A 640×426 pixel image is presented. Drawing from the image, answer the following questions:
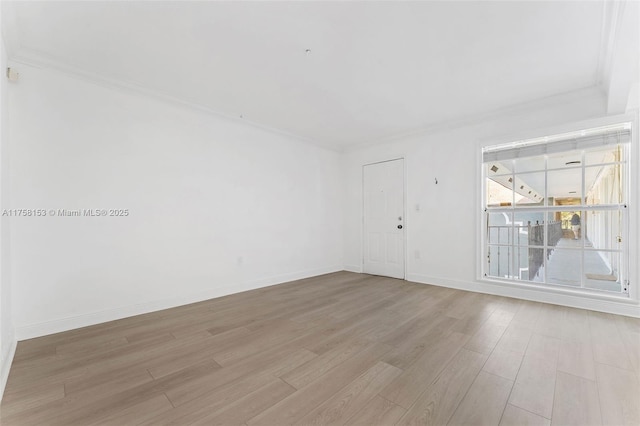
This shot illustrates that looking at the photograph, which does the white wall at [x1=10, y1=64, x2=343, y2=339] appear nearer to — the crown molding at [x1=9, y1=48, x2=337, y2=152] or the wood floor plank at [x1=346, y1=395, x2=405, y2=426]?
the crown molding at [x1=9, y1=48, x2=337, y2=152]

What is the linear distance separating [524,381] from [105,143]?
4390 millimetres

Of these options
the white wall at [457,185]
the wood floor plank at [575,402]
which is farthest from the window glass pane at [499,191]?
the wood floor plank at [575,402]

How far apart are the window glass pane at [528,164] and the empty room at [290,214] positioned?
0.03 metres

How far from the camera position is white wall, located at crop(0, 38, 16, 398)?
1.92 metres

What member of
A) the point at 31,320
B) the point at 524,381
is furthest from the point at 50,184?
the point at 524,381

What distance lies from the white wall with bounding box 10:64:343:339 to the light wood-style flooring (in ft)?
1.35

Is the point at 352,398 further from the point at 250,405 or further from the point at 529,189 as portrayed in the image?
the point at 529,189

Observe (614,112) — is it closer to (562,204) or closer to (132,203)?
(562,204)

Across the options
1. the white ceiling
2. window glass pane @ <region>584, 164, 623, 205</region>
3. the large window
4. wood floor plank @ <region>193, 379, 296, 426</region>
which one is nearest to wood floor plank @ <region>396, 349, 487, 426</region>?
wood floor plank @ <region>193, 379, 296, 426</region>

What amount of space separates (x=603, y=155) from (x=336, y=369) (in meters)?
4.16

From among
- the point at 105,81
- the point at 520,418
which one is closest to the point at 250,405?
the point at 520,418

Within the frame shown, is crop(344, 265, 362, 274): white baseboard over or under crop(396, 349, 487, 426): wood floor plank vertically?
under

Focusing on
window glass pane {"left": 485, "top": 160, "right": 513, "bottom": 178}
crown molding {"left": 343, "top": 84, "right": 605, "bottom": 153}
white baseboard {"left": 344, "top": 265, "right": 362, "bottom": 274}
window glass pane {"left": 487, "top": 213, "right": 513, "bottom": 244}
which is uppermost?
crown molding {"left": 343, "top": 84, "right": 605, "bottom": 153}

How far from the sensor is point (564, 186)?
350 centimetres
